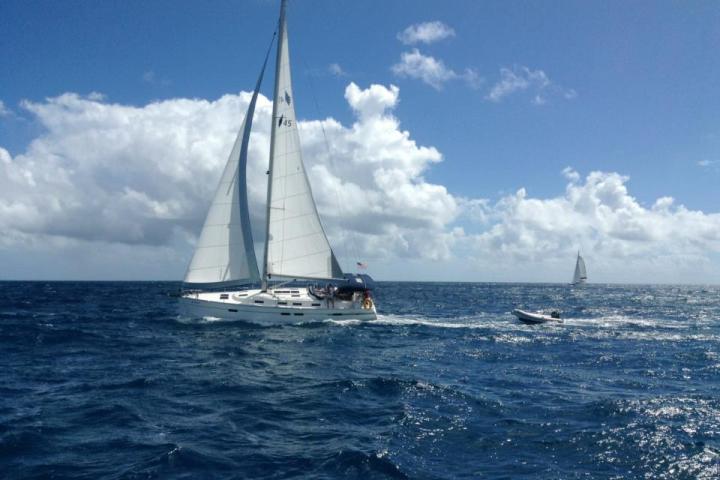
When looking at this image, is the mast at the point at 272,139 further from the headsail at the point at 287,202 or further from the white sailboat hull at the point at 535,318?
the white sailboat hull at the point at 535,318

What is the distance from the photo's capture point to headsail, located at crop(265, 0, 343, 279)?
36.1 m

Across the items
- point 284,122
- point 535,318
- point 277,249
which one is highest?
point 284,122

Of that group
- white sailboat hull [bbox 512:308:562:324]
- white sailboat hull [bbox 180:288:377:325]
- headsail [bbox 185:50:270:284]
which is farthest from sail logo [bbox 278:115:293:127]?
white sailboat hull [bbox 512:308:562:324]

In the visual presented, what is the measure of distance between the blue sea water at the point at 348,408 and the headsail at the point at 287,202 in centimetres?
805

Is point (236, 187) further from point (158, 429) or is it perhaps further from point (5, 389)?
point (158, 429)

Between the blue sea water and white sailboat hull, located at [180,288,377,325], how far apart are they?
3.51 meters

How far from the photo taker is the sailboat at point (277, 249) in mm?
34281

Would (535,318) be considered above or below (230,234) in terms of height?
below

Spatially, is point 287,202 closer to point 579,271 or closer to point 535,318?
point 535,318

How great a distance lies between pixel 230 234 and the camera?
115 ft

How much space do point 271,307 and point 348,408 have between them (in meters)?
19.0

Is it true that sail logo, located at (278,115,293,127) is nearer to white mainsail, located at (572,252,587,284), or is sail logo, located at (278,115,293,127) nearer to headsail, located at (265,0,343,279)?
headsail, located at (265,0,343,279)

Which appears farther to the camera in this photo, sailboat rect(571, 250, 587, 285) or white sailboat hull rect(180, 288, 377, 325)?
sailboat rect(571, 250, 587, 285)

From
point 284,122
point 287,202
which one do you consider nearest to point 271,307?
point 287,202
